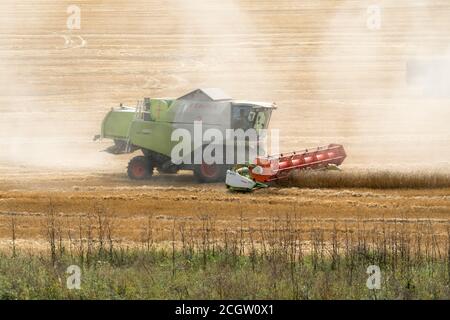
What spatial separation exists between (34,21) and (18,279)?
3649 cm

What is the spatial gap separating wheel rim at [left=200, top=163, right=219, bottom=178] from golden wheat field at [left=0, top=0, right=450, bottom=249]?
401 millimetres

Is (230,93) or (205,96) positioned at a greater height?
(230,93)

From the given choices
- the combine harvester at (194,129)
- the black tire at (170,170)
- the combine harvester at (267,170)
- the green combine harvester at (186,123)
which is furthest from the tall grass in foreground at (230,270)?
the black tire at (170,170)

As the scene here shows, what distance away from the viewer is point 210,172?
79.7 ft

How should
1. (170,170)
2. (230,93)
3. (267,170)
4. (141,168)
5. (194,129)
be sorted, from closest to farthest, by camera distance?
(267,170) < (194,129) < (170,170) < (141,168) < (230,93)

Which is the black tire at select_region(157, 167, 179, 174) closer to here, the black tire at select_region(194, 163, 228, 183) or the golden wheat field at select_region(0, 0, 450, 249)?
the golden wheat field at select_region(0, 0, 450, 249)

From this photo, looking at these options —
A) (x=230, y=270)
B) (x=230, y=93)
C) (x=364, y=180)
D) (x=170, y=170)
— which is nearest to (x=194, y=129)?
(x=170, y=170)

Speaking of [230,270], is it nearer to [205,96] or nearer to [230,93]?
[205,96]

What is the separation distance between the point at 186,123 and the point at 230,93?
1429 cm

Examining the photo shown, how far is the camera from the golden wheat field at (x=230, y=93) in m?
21.1

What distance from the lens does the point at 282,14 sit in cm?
4719

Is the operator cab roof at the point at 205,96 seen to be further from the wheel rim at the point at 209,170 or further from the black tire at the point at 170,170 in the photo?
the black tire at the point at 170,170

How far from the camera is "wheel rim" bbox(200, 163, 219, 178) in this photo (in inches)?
952

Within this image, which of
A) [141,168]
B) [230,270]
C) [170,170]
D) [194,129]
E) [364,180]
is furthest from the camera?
[141,168]
